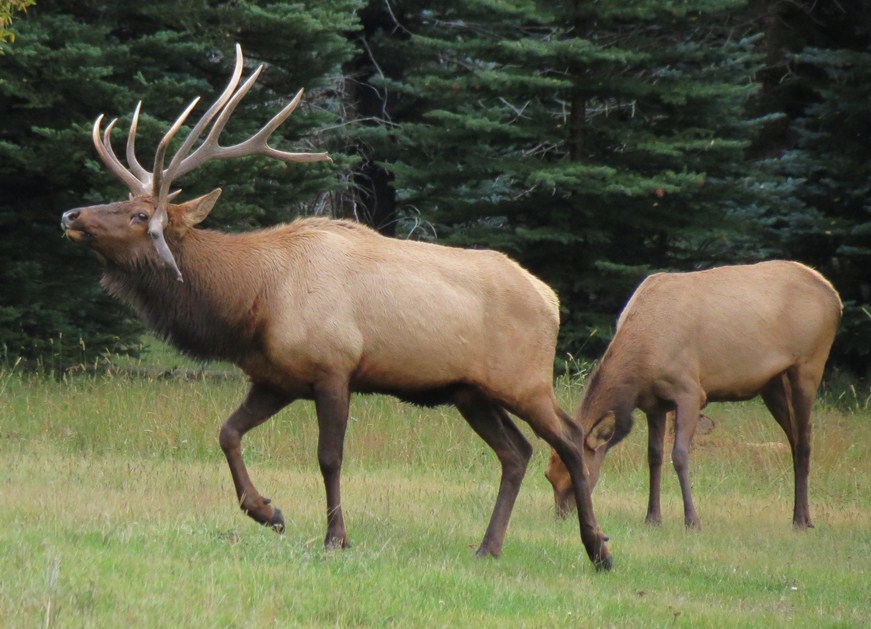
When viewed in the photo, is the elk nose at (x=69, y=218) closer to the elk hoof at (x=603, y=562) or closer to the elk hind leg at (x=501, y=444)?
the elk hind leg at (x=501, y=444)

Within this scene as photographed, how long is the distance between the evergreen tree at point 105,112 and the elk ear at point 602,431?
5.38 m

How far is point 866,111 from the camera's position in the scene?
17406mm

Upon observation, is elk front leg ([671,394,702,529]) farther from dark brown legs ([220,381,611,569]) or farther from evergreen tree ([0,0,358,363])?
evergreen tree ([0,0,358,363])

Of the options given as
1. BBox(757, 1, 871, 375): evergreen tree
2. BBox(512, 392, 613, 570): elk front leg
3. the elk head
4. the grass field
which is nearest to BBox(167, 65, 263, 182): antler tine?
the elk head

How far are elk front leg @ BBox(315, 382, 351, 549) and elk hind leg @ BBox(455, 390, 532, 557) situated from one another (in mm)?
886

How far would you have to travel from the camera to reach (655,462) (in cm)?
1098

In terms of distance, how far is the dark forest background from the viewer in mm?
14859

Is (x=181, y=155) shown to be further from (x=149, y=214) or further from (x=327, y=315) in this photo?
(x=327, y=315)

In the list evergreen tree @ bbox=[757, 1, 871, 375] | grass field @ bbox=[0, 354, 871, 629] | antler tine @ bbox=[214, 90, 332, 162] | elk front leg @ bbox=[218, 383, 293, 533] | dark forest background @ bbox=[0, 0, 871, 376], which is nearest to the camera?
grass field @ bbox=[0, 354, 871, 629]

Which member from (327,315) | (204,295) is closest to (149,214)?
(204,295)

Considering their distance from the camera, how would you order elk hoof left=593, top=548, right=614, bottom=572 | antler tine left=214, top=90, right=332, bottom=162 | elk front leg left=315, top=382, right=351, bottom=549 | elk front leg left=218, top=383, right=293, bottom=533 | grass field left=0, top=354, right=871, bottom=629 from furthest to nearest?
antler tine left=214, top=90, right=332, bottom=162 < elk hoof left=593, top=548, right=614, bottom=572 < elk front leg left=218, top=383, right=293, bottom=533 < elk front leg left=315, top=382, right=351, bottom=549 < grass field left=0, top=354, right=871, bottom=629

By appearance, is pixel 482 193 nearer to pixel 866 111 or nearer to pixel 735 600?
pixel 866 111

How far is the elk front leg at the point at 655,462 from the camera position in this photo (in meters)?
10.7

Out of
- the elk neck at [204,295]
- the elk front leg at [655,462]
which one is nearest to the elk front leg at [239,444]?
the elk neck at [204,295]
